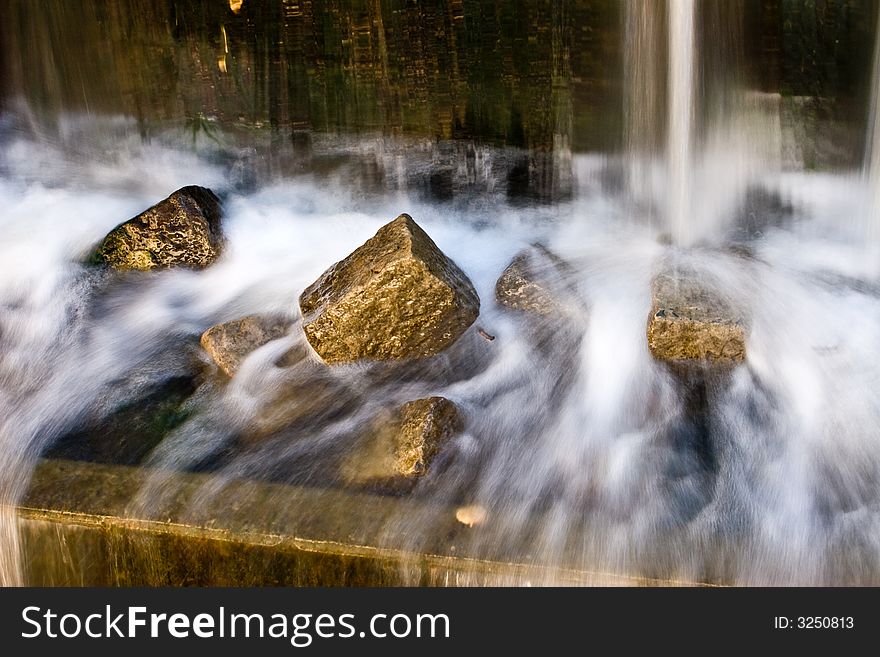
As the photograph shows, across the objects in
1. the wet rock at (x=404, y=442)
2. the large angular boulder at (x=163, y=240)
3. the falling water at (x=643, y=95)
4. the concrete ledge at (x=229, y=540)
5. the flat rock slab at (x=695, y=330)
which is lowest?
the concrete ledge at (x=229, y=540)

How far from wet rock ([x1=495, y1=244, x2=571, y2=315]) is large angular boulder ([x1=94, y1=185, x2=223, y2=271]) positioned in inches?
59.3

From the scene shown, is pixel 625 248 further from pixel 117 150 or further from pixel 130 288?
pixel 117 150

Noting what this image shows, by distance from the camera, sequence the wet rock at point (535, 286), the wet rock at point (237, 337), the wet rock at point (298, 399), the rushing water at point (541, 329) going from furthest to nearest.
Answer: the wet rock at point (535, 286) → the wet rock at point (237, 337) → the wet rock at point (298, 399) → the rushing water at point (541, 329)

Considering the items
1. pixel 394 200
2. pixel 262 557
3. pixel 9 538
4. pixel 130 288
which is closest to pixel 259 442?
pixel 262 557

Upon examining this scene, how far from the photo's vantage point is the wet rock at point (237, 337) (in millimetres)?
3807

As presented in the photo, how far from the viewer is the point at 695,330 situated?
365cm

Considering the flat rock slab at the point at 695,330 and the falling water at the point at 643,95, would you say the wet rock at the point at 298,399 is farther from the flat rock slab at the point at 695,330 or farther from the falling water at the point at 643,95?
the falling water at the point at 643,95

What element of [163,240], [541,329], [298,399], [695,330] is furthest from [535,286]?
[163,240]

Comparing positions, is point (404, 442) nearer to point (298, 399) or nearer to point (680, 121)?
point (298, 399)

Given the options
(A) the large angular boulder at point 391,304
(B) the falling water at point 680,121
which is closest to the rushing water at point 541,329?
(B) the falling water at point 680,121

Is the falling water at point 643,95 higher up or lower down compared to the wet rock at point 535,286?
higher up

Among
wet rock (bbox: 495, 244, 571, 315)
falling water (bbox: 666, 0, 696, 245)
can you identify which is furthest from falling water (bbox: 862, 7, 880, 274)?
wet rock (bbox: 495, 244, 571, 315)

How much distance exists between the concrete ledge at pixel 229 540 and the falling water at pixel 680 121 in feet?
7.89

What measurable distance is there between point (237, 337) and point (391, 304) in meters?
0.71
